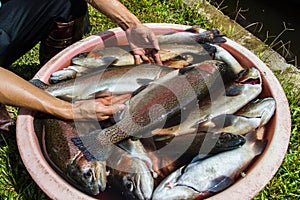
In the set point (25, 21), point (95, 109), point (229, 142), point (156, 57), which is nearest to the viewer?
point (229, 142)

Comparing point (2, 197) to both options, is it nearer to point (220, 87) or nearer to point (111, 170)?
point (111, 170)

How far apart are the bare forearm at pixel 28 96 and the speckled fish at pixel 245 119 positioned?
75cm

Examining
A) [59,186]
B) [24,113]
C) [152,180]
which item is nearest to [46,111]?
[24,113]

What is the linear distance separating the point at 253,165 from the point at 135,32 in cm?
115

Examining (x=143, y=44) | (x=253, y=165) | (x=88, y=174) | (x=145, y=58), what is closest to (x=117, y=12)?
(x=143, y=44)

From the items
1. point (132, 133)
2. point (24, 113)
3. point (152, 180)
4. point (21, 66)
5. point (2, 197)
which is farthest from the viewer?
point (21, 66)

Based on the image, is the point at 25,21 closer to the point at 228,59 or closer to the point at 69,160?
the point at 69,160

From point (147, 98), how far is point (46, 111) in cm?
53

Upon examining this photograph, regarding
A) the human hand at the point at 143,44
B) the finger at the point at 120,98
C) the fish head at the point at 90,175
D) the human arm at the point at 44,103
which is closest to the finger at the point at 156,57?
the human hand at the point at 143,44

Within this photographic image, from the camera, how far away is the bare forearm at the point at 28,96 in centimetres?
243

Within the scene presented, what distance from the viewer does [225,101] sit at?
2.54 m

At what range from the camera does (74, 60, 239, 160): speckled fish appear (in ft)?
7.66

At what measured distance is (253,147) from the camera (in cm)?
242

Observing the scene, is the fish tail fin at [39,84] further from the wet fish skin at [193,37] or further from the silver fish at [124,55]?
the wet fish skin at [193,37]
